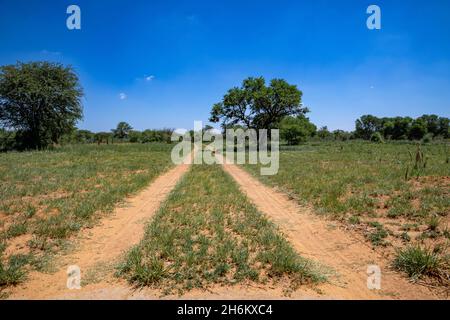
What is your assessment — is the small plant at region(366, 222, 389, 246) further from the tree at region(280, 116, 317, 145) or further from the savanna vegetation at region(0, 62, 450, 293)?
the tree at region(280, 116, 317, 145)

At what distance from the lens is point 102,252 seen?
17.6ft

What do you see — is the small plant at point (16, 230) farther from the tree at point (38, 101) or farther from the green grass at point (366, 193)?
the tree at point (38, 101)

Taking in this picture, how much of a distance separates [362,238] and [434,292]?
211cm

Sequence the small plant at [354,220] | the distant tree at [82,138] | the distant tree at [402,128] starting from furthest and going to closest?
1. the distant tree at [402,128]
2. the distant tree at [82,138]
3. the small plant at [354,220]

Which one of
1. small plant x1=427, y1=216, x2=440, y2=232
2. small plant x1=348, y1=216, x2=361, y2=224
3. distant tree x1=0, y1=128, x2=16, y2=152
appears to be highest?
distant tree x1=0, y1=128, x2=16, y2=152

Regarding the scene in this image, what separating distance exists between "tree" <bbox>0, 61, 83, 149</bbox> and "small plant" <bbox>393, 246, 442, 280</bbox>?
4000 cm

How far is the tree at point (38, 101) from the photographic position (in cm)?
3278

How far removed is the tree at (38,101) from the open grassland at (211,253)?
35.1 meters

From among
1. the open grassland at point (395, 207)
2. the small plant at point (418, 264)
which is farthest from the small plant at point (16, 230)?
the small plant at point (418, 264)

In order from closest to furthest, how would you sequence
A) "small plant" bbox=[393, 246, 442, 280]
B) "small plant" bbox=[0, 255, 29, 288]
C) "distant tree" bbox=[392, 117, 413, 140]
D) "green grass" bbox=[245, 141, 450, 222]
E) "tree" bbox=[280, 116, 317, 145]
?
1. "small plant" bbox=[0, 255, 29, 288]
2. "small plant" bbox=[393, 246, 442, 280]
3. "green grass" bbox=[245, 141, 450, 222]
4. "tree" bbox=[280, 116, 317, 145]
5. "distant tree" bbox=[392, 117, 413, 140]

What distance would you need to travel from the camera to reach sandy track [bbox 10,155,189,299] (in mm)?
3988

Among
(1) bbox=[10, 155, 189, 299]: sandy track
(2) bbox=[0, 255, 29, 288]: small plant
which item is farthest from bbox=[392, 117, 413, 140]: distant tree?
(2) bbox=[0, 255, 29, 288]: small plant
